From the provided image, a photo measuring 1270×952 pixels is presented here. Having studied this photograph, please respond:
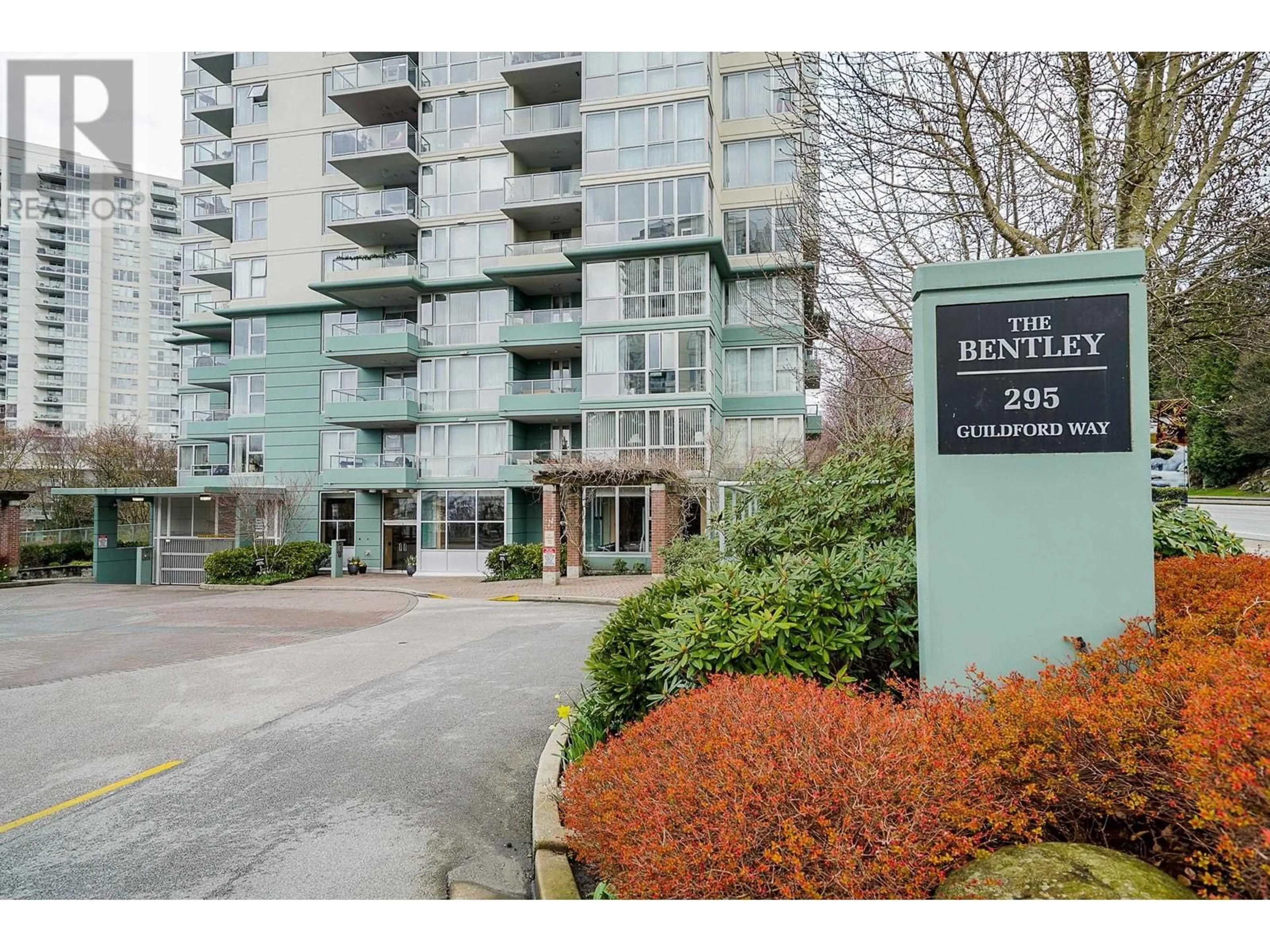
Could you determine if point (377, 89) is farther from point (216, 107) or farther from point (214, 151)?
point (214, 151)

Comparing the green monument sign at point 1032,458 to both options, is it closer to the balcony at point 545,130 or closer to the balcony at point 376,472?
the balcony at point 376,472

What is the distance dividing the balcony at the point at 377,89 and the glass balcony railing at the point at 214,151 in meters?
6.37

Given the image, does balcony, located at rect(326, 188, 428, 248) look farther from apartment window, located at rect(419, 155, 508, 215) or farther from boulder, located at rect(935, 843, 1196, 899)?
boulder, located at rect(935, 843, 1196, 899)

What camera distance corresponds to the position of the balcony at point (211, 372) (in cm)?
2814

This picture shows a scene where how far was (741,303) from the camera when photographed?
22.7 m

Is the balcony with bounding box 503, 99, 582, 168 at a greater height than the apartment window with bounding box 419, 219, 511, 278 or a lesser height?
greater

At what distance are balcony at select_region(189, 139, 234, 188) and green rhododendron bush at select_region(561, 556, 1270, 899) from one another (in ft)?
105

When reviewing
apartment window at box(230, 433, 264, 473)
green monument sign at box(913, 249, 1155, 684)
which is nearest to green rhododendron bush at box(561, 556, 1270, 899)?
green monument sign at box(913, 249, 1155, 684)

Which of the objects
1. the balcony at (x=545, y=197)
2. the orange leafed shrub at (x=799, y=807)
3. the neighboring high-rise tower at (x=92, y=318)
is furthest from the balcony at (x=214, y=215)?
the neighboring high-rise tower at (x=92, y=318)

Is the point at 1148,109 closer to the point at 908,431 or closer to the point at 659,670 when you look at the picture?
the point at 908,431

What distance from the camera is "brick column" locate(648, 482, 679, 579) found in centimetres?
1909

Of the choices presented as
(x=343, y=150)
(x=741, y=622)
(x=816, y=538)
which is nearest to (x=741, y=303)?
(x=343, y=150)

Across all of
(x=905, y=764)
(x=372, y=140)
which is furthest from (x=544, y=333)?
(x=905, y=764)

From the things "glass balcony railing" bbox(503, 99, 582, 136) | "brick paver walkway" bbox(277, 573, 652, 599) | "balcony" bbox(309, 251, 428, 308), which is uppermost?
"glass balcony railing" bbox(503, 99, 582, 136)
